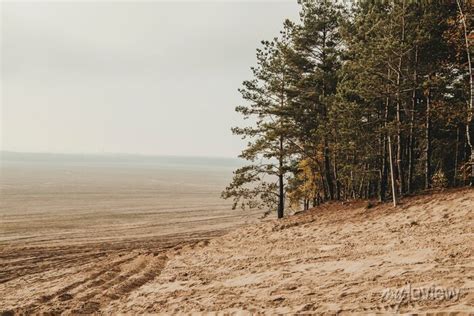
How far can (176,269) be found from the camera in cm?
1330

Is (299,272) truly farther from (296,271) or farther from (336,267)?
(336,267)

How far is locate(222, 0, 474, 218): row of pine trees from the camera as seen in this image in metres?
17.3

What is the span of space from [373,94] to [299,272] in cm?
1131

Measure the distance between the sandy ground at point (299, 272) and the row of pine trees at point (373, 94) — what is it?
12.8ft

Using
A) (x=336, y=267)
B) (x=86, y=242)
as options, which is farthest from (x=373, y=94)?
(x=86, y=242)

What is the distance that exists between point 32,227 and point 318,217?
28863 millimetres

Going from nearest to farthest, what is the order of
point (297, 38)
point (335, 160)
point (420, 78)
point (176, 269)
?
point (176, 269), point (420, 78), point (297, 38), point (335, 160)

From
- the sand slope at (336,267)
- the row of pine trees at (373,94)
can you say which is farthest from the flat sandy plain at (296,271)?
the row of pine trees at (373,94)

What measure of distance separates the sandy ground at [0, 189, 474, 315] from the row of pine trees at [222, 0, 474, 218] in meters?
3.89

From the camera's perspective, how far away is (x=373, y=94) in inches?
704

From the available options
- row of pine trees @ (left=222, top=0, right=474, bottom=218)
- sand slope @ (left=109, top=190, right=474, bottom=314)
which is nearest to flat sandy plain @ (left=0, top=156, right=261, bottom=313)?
sand slope @ (left=109, top=190, right=474, bottom=314)

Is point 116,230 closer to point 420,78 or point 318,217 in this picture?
point 318,217

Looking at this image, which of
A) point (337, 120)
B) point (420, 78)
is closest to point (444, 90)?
point (420, 78)

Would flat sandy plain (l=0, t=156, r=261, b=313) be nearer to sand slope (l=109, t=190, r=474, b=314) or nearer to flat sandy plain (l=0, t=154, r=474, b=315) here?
flat sandy plain (l=0, t=154, r=474, b=315)
